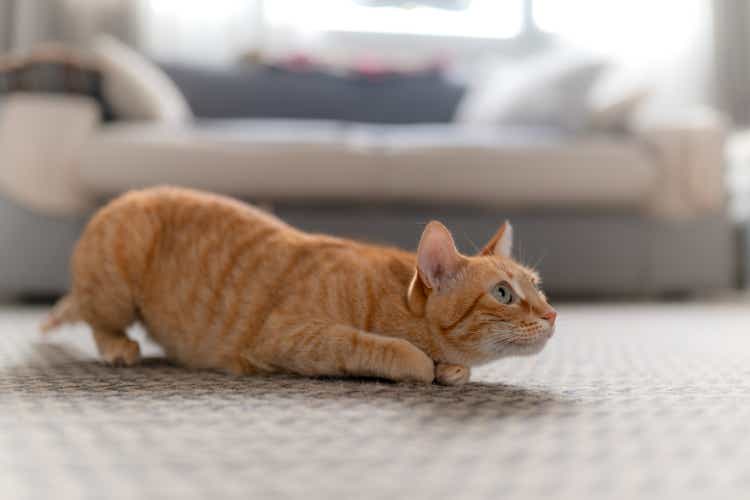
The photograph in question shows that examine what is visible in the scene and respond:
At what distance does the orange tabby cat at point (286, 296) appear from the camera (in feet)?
3.74

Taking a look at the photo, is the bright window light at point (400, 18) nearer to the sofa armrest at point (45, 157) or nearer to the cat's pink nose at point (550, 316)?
the sofa armrest at point (45, 157)

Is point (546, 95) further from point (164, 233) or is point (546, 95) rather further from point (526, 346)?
point (526, 346)

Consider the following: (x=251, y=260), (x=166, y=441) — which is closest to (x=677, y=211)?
(x=251, y=260)

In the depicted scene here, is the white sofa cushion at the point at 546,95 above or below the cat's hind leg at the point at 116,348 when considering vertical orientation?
above

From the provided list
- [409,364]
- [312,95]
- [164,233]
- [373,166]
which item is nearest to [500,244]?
[409,364]

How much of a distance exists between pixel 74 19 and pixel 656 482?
4581mm

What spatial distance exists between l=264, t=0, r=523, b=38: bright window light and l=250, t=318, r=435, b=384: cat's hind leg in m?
3.85

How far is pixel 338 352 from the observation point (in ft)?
3.86

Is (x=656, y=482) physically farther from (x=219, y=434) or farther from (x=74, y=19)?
(x=74, y=19)

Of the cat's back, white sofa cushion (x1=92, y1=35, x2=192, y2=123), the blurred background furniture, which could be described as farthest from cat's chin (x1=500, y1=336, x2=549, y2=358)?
white sofa cushion (x1=92, y1=35, x2=192, y2=123)

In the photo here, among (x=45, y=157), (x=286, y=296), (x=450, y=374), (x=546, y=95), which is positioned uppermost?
(x=546, y=95)

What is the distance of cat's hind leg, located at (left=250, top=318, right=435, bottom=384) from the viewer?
1.15m

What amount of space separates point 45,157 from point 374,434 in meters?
2.22

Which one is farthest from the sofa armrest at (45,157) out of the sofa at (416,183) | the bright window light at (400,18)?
the bright window light at (400,18)
